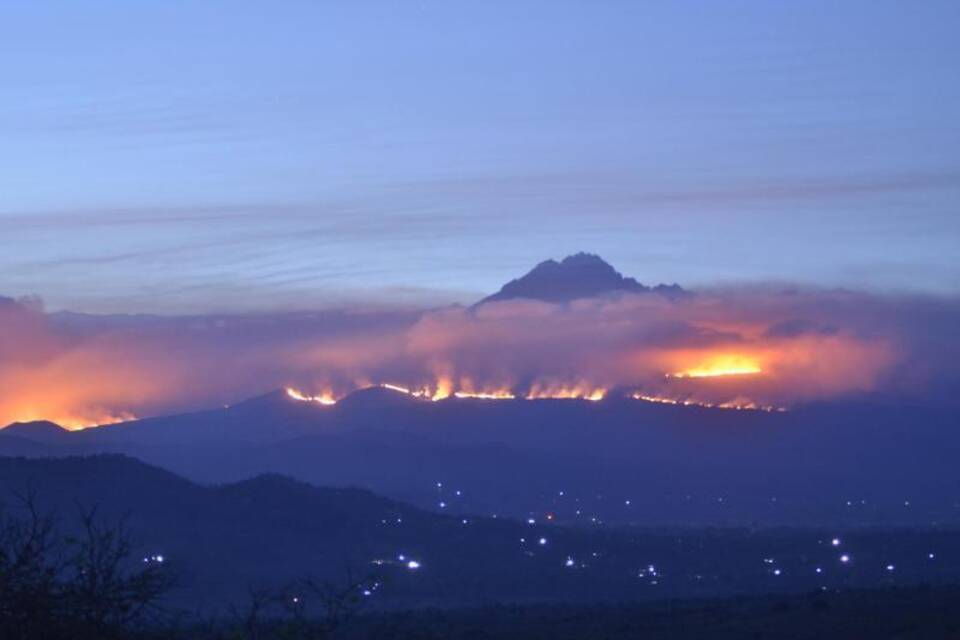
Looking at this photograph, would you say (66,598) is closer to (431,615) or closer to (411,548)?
(431,615)

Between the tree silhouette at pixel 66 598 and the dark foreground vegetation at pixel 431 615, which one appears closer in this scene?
the tree silhouette at pixel 66 598

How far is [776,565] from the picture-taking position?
229 ft

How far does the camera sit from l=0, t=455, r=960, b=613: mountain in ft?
201

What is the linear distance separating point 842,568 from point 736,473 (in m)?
89.6

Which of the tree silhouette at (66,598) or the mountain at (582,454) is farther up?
the tree silhouette at (66,598)

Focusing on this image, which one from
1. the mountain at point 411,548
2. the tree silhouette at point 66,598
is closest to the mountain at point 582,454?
the mountain at point 411,548

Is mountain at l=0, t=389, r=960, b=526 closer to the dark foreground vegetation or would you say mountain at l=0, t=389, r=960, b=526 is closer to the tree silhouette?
the dark foreground vegetation

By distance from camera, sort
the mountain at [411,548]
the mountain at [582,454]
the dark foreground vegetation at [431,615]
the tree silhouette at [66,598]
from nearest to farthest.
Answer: the tree silhouette at [66,598] < the dark foreground vegetation at [431,615] < the mountain at [411,548] < the mountain at [582,454]

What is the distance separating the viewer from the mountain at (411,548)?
61.2 meters

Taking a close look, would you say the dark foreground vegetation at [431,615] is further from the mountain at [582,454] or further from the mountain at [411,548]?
the mountain at [582,454]

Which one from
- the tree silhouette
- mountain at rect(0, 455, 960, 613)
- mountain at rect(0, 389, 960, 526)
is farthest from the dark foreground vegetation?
mountain at rect(0, 389, 960, 526)

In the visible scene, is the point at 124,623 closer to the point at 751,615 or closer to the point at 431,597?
the point at 751,615

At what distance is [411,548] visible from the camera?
71125 mm

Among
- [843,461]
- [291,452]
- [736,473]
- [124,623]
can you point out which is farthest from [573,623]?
Result: [843,461]
